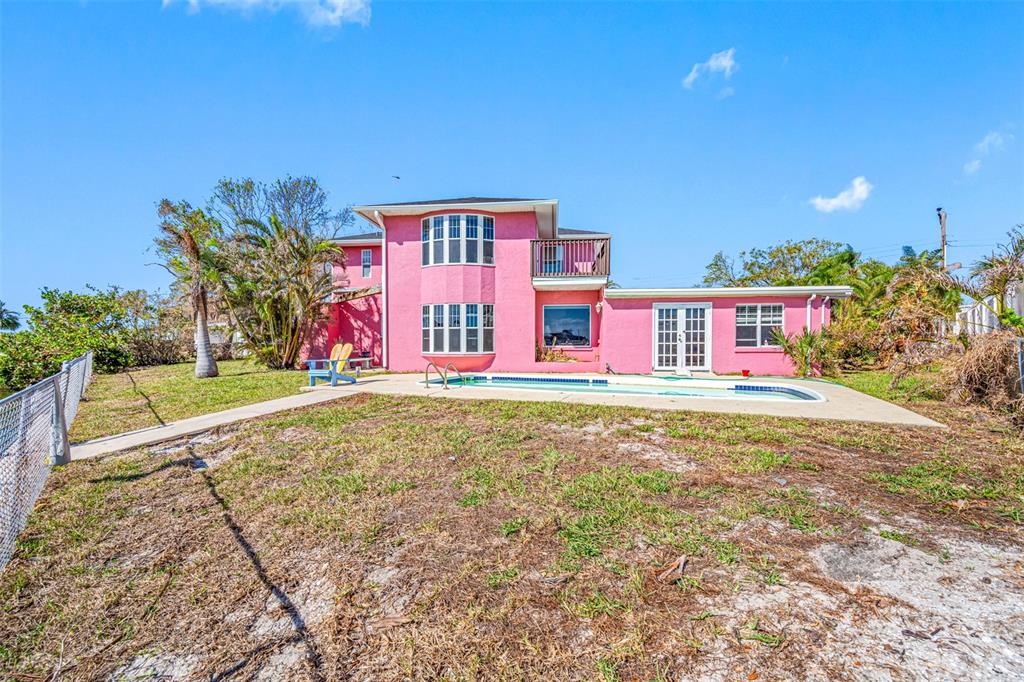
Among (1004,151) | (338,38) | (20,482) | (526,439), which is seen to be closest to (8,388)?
(20,482)

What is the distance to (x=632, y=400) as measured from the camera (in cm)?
905

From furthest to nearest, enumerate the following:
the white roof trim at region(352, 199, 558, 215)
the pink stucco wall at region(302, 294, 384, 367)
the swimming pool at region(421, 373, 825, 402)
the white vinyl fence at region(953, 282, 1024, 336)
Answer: the pink stucco wall at region(302, 294, 384, 367)
the white roof trim at region(352, 199, 558, 215)
the swimming pool at region(421, 373, 825, 402)
the white vinyl fence at region(953, 282, 1024, 336)

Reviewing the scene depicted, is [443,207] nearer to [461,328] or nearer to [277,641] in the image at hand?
[461,328]

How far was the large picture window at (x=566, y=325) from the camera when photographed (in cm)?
1670

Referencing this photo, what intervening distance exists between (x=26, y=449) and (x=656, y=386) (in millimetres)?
11687

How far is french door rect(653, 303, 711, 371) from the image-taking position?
15.1 m

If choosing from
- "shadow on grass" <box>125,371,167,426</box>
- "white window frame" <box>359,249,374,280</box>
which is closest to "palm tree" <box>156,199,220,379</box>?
"shadow on grass" <box>125,371,167,426</box>

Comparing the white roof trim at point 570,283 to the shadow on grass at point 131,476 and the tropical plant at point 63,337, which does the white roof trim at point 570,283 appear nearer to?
the shadow on grass at point 131,476

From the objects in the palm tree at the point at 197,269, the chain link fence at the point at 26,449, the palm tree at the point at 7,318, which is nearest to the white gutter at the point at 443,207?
the palm tree at the point at 197,269

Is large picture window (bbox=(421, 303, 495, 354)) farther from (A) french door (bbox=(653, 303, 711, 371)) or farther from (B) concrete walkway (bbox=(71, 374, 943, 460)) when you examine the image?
(A) french door (bbox=(653, 303, 711, 371))

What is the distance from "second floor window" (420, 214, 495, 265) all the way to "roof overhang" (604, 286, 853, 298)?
4.59m

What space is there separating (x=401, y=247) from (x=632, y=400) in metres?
10.7

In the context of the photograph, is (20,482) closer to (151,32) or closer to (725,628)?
(725,628)

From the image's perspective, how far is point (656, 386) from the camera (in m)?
12.0
